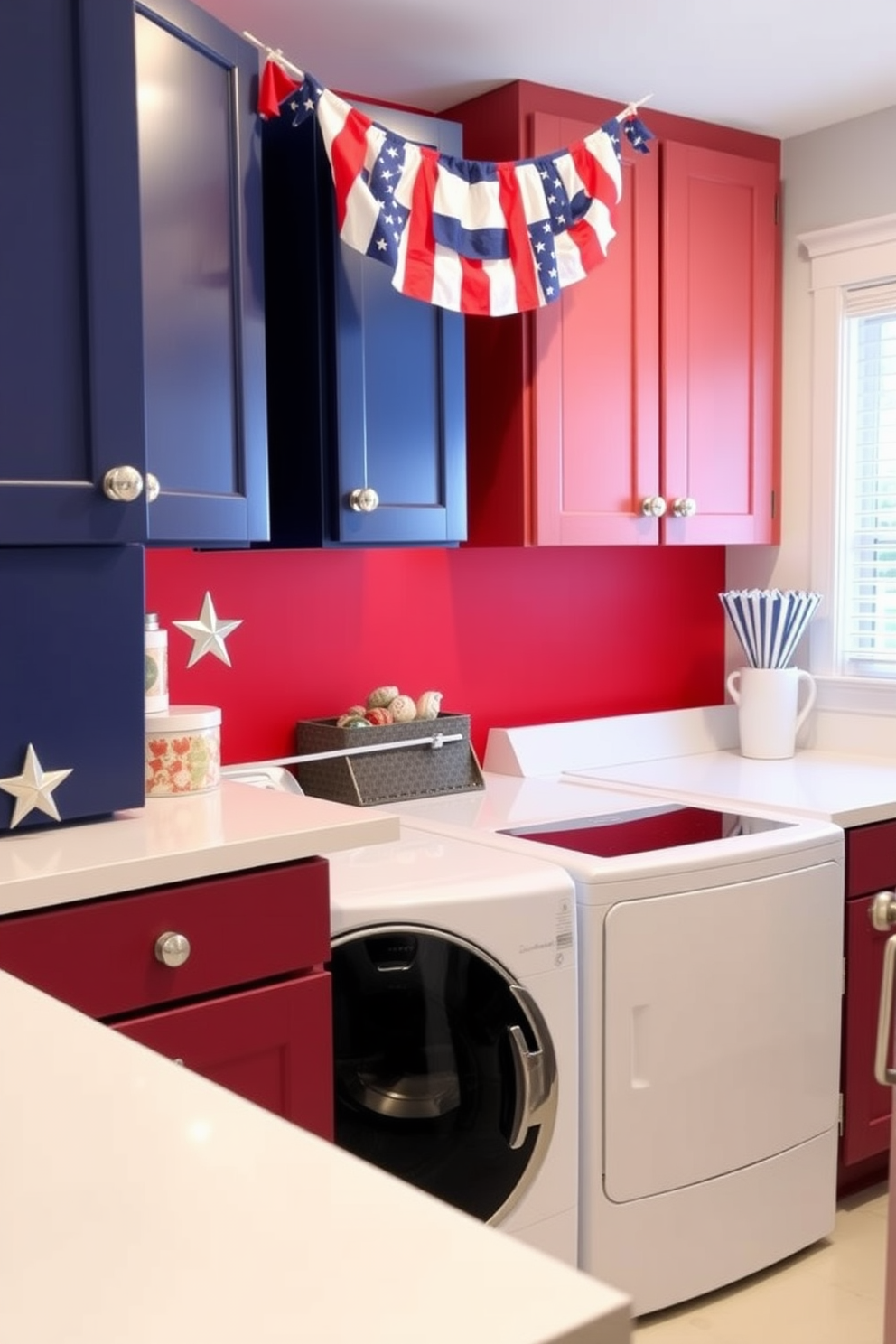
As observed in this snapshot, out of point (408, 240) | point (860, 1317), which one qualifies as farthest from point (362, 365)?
point (860, 1317)

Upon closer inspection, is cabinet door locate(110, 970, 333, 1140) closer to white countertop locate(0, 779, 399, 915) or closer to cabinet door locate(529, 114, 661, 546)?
white countertop locate(0, 779, 399, 915)

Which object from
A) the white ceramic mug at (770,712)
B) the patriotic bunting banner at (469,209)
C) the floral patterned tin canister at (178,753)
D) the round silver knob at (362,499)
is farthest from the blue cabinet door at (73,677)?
the white ceramic mug at (770,712)

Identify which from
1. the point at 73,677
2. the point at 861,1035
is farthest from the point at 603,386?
the point at 73,677

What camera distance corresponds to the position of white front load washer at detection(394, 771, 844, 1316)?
2.30 metres

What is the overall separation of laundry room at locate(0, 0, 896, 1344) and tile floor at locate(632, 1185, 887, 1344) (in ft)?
0.03

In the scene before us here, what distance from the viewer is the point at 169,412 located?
6.78ft

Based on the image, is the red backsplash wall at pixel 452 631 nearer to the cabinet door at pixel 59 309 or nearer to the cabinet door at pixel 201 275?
the cabinet door at pixel 201 275

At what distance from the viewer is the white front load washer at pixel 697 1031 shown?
7.55 ft

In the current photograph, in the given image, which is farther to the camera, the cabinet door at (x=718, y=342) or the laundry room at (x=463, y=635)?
the cabinet door at (x=718, y=342)

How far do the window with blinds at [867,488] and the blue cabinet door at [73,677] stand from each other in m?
2.07

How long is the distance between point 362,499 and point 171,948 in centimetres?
107

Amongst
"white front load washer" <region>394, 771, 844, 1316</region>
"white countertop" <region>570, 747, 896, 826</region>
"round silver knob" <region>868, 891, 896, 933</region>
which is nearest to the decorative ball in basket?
"white front load washer" <region>394, 771, 844, 1316</region>

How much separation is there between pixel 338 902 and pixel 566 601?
1510 millimetres

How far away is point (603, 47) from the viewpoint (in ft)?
9.02
